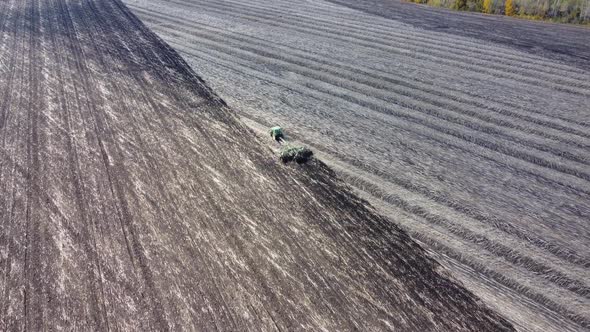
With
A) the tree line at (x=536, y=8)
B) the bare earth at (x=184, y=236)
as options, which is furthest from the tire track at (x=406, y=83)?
the tree line at (x=536, y=8)

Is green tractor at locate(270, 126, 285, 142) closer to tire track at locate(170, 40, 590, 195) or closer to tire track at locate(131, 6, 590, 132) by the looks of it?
tire track at locate(170, 40, 590, 195)

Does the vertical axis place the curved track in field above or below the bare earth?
above

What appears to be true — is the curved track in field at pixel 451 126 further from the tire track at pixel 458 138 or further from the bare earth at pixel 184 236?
the bare earth at pixel 184 236

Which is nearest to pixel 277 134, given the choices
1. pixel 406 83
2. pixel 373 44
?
pixel 406 83

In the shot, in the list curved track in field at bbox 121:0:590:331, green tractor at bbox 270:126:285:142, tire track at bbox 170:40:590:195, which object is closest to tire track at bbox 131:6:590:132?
curved track in field at bbox 121:0:590:331

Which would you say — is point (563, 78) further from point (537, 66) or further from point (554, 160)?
point (554, 160)
